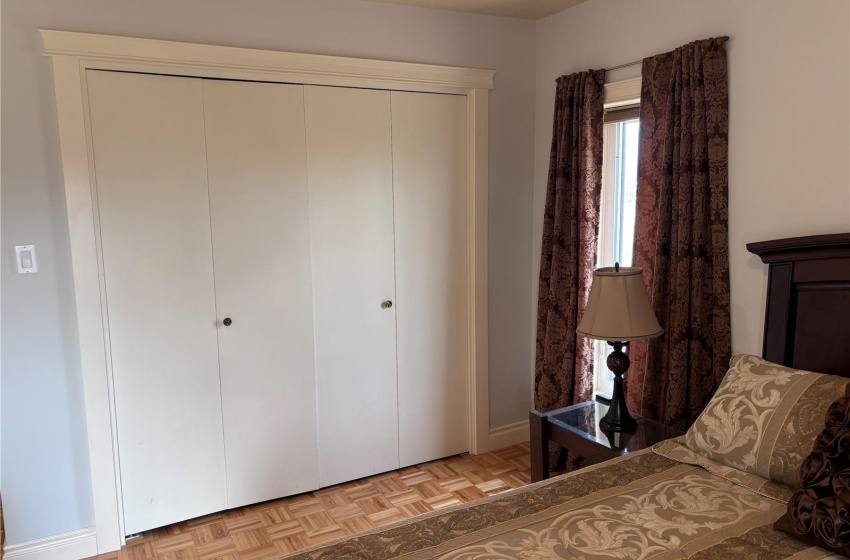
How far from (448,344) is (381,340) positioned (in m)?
0.43

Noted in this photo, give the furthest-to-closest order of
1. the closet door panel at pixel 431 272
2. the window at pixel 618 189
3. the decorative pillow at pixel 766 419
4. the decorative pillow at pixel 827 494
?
1. the closet door panel at pixel 431 272
2. the window at pixel 618 189
3. the decorative pillow at pixel 766 419
4. the decorative pillow at pixel 827 494

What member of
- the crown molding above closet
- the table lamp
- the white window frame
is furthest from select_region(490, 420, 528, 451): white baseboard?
the crown molding above closet

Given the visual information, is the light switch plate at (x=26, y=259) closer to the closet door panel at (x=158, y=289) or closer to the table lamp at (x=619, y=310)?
the closet door panel at (x=158, y=289)

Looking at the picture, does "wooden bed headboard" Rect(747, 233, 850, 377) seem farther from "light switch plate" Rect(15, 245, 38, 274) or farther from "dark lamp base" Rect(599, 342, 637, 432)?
"light switch plate" Rect(15, 245, 38, 274)

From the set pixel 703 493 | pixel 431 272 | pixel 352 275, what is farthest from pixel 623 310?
pixel 352 275

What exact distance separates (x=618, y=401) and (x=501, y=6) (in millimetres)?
2093

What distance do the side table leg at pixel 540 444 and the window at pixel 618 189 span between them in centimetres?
70

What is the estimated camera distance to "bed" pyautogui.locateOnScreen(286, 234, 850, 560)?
62.2 inches

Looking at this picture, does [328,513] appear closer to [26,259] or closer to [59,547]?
[59,547]

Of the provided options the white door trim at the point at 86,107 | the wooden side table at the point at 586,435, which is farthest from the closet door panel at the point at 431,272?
the wooden side table at the point at 586,435

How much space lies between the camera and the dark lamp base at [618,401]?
254 centimetres

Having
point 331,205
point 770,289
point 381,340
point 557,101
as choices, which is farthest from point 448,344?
point 770,289

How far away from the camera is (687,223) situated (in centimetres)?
254

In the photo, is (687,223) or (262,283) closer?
(687,223)
